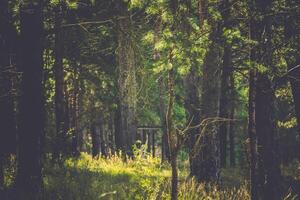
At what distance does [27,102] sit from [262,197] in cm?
458

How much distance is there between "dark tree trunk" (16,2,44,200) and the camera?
9211 millimetres

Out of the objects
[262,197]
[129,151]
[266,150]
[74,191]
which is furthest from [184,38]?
[129,151]

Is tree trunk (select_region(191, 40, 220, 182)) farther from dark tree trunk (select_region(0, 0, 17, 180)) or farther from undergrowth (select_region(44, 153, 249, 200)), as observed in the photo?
dark tree trunk (select_region(0, 0, 17, 180))

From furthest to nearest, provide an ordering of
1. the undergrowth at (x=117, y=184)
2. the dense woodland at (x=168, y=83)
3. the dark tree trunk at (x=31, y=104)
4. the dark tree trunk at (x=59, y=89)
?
the dark tree trunk at (x=59, y=89) < the dark tree trunk at (x=31, y=104) < the undergrowth at (x=117, y=184) < the dense woodland at (x=168, y=83)

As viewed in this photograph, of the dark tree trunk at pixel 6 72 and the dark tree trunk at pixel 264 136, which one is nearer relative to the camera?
the dark tree trunk at pixel 264 136

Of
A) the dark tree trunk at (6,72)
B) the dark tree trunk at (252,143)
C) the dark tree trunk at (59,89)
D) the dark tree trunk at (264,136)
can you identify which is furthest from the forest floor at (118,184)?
the dark tree trunk at (6,72)

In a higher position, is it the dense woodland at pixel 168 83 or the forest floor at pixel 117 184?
the dense woodland at pixel 168 83

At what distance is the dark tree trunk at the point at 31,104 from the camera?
9211mm

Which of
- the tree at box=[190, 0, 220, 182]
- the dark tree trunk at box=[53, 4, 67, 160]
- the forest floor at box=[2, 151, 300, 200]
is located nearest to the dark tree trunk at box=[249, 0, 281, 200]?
the forest floor at box=[2, 151, 300, 200]

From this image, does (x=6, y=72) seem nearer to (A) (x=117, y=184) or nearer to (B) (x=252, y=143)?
(A) (x=117, y=184)

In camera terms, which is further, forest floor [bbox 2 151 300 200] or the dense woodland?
forest floor [bbox 2 151 300 200]

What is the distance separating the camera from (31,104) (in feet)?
31.2

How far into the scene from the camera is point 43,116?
964 cm

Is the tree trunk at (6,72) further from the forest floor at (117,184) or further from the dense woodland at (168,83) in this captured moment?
the forest floor at (117,184)
